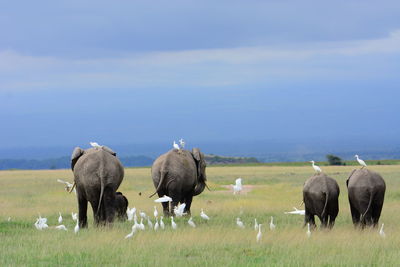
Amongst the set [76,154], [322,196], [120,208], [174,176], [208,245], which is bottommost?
[208,245]

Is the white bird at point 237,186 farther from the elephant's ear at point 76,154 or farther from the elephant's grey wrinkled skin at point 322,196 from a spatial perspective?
the elephant's grey wrinkled skin at point 322,196

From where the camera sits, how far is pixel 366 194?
18.4 meters

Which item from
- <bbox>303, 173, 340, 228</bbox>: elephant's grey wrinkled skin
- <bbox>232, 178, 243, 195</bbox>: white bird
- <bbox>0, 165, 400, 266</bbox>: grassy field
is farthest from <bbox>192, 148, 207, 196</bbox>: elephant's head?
<bbox>232, 178, 243, 195</bbox>: white bird

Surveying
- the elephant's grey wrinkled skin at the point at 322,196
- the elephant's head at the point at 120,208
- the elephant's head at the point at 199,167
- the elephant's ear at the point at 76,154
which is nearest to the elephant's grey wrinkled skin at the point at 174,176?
the elephant's head at the point at 199,167

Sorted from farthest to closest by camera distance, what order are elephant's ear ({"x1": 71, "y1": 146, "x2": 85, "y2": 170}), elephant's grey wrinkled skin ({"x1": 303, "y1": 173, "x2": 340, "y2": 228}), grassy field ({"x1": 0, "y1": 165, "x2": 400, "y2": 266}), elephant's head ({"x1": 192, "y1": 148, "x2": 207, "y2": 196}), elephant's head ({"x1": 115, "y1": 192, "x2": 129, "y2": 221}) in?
elephant's head ({"x1": 192, "y1": 148, "x2": 207, "y2": 196})
elephant's head ({"x1": 115, "y1": 192, "x2": 129, "y2": 221})
elephant's ear ({"x1": 71, "y1": 146, "x2": 85, "y2": 170})
elephant's grey wrinkled skin ({"x1": 303, "y1": 173, "x2": 340, "y2": 228})
grassy field ({"x1": 0, "y1": 165, "x2": 400, "y2": 266})

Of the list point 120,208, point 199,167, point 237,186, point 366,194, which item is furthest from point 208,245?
point 237,186

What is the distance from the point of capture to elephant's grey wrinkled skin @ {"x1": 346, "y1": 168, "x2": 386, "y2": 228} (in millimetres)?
18375

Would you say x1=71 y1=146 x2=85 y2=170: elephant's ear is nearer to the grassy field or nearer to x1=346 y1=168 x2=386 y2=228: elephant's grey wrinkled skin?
the grassy field

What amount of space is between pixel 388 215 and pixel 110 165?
9109 millimetres

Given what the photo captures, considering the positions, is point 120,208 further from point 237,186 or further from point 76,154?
point 237,186

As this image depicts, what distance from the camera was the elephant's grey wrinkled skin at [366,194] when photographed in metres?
18.4

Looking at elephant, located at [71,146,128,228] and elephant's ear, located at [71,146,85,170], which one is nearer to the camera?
elephant, located at [71,146,128,228]

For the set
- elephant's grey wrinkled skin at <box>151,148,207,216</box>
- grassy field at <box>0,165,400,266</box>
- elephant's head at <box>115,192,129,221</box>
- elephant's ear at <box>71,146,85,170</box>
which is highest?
elephant's ear at <box>71,146,85,170</box>

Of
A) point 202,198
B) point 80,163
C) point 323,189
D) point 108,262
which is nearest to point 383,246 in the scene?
point 323,189
